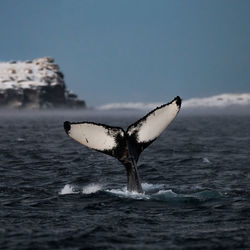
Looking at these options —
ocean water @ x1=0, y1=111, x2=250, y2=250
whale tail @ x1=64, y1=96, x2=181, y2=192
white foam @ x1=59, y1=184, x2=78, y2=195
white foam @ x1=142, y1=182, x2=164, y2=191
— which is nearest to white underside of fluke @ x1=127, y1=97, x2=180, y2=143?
whale tail @ x1=64, y1=96, x2=181, y2=192

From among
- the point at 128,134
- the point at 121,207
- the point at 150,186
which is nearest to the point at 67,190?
the point at 150,186

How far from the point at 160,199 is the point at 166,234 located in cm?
279

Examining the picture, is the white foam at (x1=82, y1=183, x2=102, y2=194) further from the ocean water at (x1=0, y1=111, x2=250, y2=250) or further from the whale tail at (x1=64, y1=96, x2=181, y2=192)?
the whale tail at (x1=64, y1=96, x2=181, y2=192)

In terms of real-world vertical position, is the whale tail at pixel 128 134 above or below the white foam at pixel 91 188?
above

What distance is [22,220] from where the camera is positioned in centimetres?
917

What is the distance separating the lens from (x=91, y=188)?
12812 mm

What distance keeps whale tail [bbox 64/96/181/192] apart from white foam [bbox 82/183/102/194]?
204cm

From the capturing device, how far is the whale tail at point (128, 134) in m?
9.59

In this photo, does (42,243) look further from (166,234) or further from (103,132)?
(103,132)

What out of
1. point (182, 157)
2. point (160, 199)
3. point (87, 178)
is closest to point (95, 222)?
point (160, 199)

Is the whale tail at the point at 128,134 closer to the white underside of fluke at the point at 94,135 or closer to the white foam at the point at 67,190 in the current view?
the white underside of fluke at the point at 94,135

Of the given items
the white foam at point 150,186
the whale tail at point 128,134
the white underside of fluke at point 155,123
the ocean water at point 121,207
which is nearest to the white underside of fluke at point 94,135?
the whale tail at point 128,134

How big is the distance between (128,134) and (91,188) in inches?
122

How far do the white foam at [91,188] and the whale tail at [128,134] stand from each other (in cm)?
204
